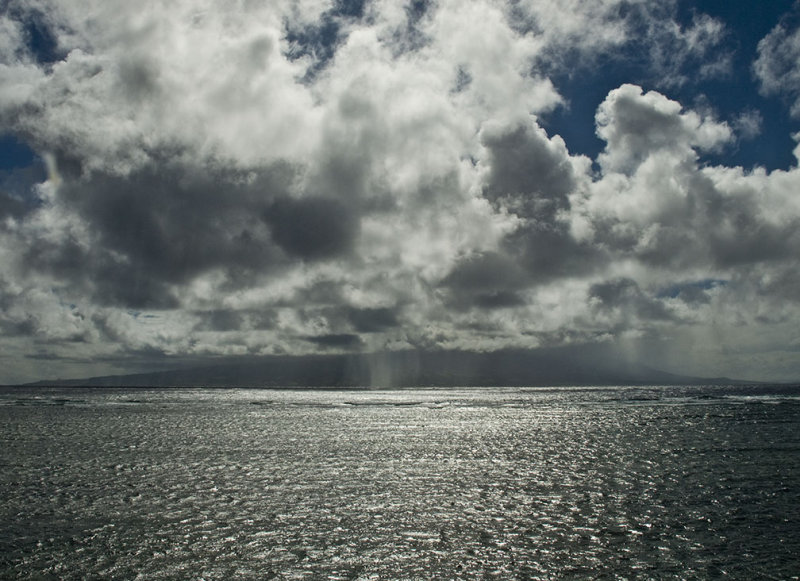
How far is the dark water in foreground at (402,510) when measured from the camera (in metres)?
28.3

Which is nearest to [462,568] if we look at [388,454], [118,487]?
[118,487]

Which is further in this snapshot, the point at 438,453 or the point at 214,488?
the point at 438,453

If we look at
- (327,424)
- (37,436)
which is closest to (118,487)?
(37,436)

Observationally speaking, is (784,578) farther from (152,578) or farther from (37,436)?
(37,436)

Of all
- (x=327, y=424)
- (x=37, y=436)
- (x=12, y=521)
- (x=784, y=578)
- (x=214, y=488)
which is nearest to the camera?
(x=784, y=578)

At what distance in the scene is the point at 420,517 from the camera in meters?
37.1

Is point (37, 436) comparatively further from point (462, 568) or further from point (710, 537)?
point (710, 537)

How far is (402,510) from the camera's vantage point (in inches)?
1533

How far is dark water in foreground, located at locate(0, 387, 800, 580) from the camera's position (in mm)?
28344

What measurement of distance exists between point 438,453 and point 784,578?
43503mm

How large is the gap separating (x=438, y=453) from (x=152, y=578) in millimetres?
44185

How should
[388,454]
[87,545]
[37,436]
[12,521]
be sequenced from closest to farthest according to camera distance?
1. [87,545]
2. [12,521]
3. [388,454]
4. [37,436]

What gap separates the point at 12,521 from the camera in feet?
119

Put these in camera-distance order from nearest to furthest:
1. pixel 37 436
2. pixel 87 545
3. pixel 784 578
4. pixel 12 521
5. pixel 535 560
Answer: pixel 784 578
pixel 535 560
pixel 87 545
pixel 12 521
pixel 37 436
